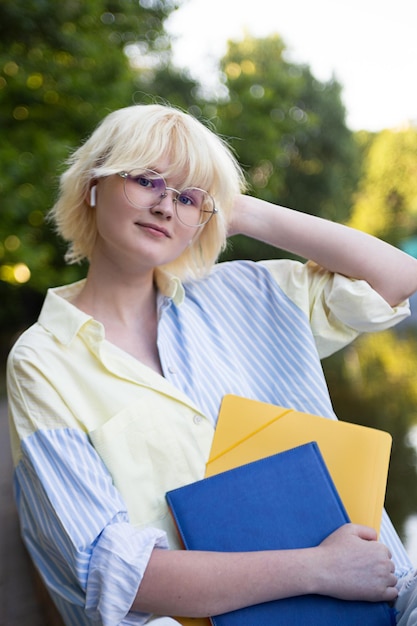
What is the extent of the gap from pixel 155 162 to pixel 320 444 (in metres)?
0.72

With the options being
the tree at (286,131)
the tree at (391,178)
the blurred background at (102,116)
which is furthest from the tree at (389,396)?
the tree at (391,178)

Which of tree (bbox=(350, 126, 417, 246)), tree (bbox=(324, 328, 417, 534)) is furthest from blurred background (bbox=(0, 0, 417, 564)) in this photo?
tree (bbox=(350, 126, 417, 246))

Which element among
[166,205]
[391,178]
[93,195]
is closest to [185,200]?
[166,205]

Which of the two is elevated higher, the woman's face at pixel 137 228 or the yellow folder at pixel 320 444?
the woman's face at pixel 137 228

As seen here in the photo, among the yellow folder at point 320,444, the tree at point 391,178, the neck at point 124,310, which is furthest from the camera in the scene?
the tree at point 391,178

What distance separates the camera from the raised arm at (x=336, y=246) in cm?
166

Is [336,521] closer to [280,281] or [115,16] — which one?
[280,281]

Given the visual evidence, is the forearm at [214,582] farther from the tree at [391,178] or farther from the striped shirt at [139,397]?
the tree at [391,178]

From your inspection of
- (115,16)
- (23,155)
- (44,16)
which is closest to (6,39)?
(44,16)

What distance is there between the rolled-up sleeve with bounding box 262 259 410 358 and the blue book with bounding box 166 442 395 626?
15.9 inches

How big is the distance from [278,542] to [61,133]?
8.06 meters

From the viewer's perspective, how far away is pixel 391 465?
389 centimetres

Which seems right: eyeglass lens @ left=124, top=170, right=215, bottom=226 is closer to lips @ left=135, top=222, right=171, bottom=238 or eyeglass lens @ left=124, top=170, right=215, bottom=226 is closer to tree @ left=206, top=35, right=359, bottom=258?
lips @ left=135, top=222, right=171, bottom=238

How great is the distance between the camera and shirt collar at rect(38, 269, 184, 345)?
1441mm
